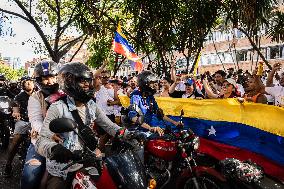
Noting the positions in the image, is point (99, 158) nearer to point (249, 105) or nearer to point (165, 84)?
point (249, 105)

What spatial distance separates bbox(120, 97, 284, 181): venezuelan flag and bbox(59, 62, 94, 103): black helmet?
12.0 feet

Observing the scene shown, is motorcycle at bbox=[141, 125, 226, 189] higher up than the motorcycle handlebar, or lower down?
lower down

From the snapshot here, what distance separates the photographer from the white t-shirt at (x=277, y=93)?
7.22 metres

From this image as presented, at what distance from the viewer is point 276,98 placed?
290 inches

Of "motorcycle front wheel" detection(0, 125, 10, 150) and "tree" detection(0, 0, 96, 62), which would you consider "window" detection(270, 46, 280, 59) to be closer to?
"tree" detection(0, 0, 96, 62)

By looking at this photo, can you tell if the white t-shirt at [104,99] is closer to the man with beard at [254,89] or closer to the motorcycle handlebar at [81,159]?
the man with beard at [254,89]

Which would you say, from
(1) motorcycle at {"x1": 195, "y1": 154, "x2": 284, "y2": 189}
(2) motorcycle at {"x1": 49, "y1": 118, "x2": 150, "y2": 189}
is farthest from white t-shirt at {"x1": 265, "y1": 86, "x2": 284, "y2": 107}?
(2) motorcycle at {"x1": 49, "y1": 118, "x2": 150, "y2": 189}

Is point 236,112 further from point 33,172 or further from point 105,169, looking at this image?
point 105,169

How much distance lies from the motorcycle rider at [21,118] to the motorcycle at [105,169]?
13.1ft

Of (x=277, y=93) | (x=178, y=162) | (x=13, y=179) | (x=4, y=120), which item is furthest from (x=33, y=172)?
(x=4, y=120)

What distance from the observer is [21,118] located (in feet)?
22.3

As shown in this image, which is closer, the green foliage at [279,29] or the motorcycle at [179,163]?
the motorcycle at [179,163]

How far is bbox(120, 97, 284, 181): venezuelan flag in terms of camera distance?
596 cm

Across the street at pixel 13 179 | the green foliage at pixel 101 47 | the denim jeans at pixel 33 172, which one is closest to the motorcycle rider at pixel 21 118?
the street at pixel 13 179
